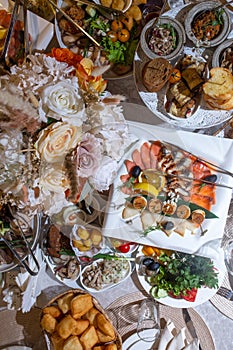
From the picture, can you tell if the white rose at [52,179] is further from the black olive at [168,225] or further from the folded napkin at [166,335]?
the folded napkin at [166,335]

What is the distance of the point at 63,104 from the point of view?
790 mm

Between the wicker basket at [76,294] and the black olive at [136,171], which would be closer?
the black olive at [136,171]

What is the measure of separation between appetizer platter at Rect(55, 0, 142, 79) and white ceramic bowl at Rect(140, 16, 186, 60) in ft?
0.13

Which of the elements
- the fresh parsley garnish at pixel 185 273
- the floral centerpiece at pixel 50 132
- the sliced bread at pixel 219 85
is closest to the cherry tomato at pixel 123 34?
the sliced bread at pixel 219 85

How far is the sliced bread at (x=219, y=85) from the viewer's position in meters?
1.08

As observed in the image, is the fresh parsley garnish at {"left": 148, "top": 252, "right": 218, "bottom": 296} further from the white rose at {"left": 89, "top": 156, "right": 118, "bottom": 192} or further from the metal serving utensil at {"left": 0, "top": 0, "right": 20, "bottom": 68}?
the metal serving utensil at {"left": 0, "top": 0, "right": 20, "bottom": 68}

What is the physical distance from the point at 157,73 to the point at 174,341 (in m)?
0.68

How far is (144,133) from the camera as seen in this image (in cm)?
104

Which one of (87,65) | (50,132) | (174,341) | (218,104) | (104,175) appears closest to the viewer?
(50,132)

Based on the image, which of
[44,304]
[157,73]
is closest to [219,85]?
[157,73]

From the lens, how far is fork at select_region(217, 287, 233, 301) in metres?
1.24

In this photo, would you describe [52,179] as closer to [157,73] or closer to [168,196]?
[168,196]

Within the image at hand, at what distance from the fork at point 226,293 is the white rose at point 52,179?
62cm

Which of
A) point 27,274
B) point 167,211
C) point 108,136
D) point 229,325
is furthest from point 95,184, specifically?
point 229,325
